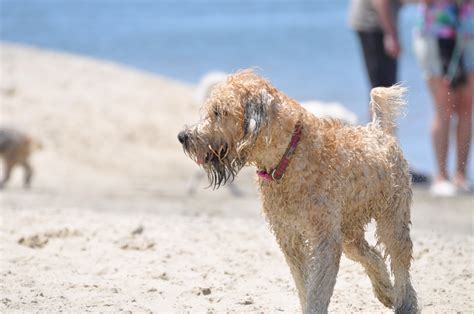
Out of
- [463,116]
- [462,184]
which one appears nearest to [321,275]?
[463,116]

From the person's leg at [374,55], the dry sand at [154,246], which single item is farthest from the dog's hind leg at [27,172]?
the person's leg at [374,55]

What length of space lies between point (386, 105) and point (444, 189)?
5.99 meters

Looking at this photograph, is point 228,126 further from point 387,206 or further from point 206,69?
point 206,69

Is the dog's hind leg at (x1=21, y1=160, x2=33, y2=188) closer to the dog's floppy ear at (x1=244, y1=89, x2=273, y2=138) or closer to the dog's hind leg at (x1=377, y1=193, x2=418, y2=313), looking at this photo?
the dog's hind leg at (x1=377, y1=193, x2=418, y2=313)

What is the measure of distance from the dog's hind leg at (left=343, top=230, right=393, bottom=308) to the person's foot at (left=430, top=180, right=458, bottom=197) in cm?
568

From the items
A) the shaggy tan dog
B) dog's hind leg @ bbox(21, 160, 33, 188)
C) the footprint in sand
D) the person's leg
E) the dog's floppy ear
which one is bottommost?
dog's hind leg @ bbox(21, 160, 33, 188)

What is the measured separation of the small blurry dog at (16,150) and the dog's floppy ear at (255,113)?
876 centimetres

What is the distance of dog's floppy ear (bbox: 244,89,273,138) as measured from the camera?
16.0ft

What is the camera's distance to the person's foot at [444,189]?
1139 cm

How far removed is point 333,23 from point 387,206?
28022 mm

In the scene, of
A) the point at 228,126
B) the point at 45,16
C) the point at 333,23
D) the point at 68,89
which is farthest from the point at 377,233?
the point at 45,16

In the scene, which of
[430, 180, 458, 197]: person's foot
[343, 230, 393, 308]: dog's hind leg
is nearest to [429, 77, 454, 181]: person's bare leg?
[430, 180, 458, 197]: person's foot

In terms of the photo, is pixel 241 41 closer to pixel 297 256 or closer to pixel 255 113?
pixel 297 256

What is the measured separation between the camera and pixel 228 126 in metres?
4.94
